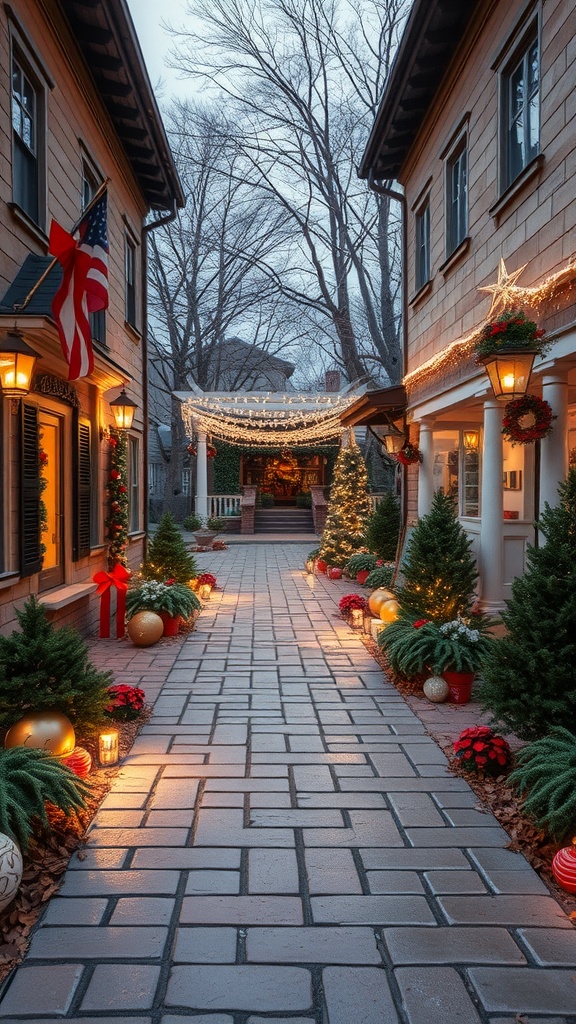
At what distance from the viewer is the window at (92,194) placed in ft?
25.2

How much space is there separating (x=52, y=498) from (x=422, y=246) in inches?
243

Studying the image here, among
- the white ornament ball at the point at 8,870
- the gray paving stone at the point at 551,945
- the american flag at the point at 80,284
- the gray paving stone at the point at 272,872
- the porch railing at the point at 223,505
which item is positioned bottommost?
the gray paving stone at the point at 272,872

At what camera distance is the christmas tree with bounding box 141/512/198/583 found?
8.98 meters

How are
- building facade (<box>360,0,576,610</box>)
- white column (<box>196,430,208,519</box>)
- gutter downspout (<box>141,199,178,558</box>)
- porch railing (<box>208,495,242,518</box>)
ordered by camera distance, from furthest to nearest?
porch railing (<box>208,495,242,518</box>) → white column (<box>196,430,208,519</box>) → gutter downspout (<box>141,199,178,558</box>) → building facade (<box>360,0,576,610</box>)

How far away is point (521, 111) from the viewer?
5.80 meters

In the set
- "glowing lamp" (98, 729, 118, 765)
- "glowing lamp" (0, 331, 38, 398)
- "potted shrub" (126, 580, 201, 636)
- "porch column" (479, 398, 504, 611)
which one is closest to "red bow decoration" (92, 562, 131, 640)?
"potted shrub" (126, 580, 201, 636)

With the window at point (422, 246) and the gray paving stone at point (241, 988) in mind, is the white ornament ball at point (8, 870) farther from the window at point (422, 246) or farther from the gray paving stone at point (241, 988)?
the window at point (422, 246)

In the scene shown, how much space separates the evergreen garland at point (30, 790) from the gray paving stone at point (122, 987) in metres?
0.73

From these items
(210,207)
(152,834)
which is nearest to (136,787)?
(152,834)

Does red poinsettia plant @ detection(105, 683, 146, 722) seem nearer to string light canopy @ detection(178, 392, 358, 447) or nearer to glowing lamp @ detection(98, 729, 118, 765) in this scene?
glowing lamp @ detection(98, 729, 118, 765)

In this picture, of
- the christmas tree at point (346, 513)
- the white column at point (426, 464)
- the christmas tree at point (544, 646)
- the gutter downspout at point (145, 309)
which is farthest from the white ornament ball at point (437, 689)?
the christmas tree at point (346, 513)

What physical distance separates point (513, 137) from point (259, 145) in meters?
13.7

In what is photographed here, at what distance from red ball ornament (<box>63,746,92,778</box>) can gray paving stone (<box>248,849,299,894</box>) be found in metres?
1.19

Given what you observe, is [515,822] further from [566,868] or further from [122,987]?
[122,987]
